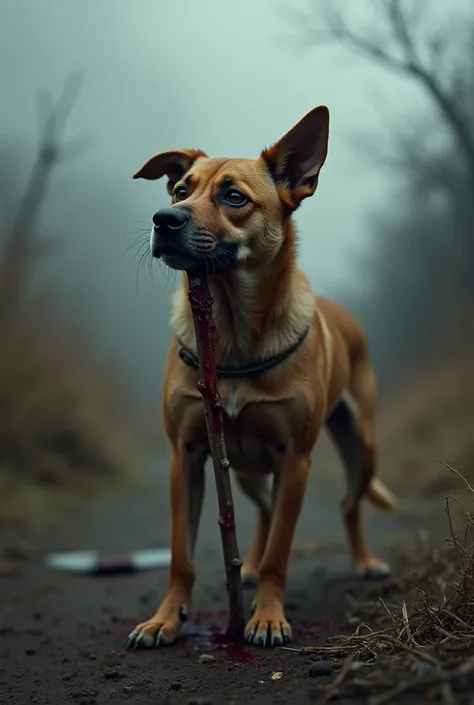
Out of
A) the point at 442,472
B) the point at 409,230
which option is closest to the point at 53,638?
the point at 442,472

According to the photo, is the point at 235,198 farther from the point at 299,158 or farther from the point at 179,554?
the point at 179,554

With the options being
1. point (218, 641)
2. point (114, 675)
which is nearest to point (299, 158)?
point (218, 641)

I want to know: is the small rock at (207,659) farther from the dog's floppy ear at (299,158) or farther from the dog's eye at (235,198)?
the dog's floppy ear at (299,158)

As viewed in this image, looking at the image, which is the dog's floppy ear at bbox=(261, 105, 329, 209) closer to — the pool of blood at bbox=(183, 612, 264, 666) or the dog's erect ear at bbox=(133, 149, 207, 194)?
the dog's erect ear at bbox=(133, 149, 207, 194)

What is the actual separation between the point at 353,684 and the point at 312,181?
2230mm

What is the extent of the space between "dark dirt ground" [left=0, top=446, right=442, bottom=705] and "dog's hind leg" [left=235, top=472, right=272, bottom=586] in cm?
24

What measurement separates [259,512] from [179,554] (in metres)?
1.48

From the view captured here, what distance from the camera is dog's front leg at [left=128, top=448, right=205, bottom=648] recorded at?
357 cm

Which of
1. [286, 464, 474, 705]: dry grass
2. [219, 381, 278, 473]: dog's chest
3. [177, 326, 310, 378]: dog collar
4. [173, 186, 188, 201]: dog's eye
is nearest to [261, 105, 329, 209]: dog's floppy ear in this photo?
[173, 186, 188, 201]: dog's eye

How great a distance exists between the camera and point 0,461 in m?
9.50

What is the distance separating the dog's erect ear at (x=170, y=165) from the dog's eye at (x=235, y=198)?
22.0 inches

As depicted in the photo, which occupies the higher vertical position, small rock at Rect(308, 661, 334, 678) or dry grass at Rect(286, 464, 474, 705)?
dry grass at Rect(286, 464, 474, 705)

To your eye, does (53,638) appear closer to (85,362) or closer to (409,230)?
(85,362)

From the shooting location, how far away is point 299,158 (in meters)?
3.82
